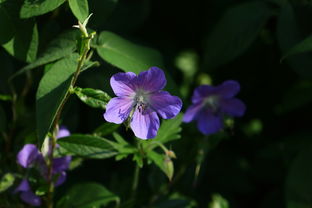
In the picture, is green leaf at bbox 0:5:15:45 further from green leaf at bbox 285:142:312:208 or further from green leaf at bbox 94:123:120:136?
green leaf at bbox 285:142:312:208

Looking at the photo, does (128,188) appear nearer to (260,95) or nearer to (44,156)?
(44,156)

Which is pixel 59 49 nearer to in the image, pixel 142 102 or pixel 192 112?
pixel 142 102

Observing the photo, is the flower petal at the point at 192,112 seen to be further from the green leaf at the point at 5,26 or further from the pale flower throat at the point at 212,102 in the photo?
the green leaf at the point at 5,26

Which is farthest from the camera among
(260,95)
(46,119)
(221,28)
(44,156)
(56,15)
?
(260,95)

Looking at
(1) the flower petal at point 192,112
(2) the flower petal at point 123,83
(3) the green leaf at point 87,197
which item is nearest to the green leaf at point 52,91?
(2) the flower petal at point 123,83

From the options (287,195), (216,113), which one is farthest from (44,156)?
(287,195)

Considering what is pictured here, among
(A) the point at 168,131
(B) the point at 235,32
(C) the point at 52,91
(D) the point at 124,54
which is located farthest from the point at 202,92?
(C) the point at 52,91
